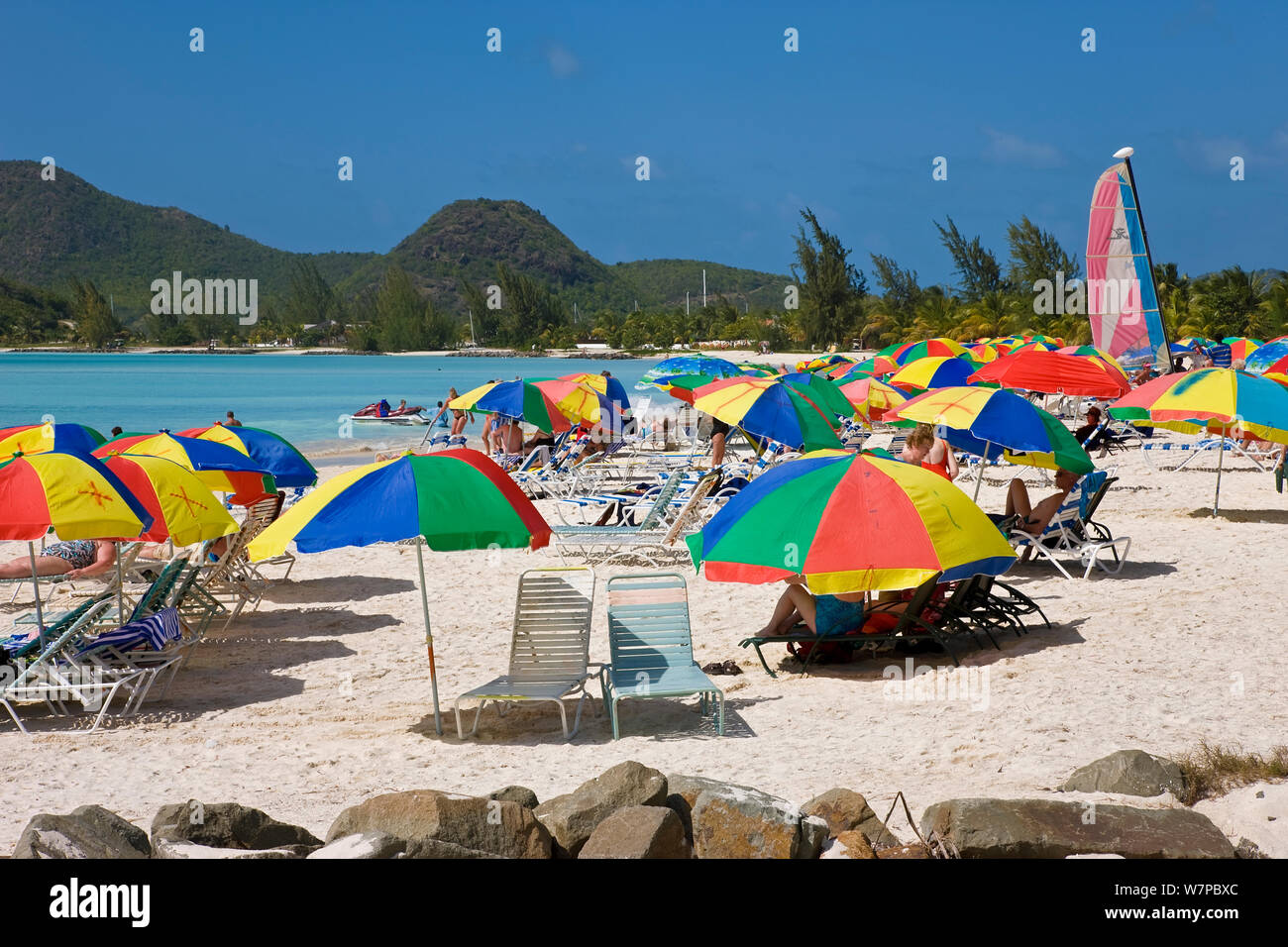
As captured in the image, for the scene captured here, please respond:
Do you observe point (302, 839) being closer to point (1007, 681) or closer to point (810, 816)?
point (810, 816)

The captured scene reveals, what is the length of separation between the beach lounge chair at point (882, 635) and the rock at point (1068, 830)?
2609 millimetres

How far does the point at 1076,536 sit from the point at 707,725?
4.46 meters

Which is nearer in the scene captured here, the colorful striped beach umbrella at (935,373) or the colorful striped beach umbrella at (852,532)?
the colorful striped beach umbrella at (852,532)

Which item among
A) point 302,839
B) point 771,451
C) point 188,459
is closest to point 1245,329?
point 771,451

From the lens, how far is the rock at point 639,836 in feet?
11.9

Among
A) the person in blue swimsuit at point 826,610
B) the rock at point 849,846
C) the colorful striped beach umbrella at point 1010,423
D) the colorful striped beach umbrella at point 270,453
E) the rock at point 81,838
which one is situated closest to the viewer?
the rock at point 81,838

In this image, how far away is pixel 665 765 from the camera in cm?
526

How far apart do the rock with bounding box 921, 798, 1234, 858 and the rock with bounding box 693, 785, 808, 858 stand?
499 mm

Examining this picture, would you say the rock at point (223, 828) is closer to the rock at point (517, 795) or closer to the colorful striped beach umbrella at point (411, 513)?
the rock at point (517, 795)

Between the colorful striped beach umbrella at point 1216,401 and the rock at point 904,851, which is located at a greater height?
the colorful striped beach umbrella at point 1216,401

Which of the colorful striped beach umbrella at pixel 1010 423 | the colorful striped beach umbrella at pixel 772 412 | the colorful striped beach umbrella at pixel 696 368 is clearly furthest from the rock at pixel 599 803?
the colorful striped beach umbrella at pixel 696 368

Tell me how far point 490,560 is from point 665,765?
5.70 meters

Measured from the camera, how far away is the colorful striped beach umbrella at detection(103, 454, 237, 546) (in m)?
6.63

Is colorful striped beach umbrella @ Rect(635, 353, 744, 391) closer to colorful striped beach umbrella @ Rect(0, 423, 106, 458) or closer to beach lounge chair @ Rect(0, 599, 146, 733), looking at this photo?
colorful striped beach umbrella @ Rect(0, 423, 106, 458)
